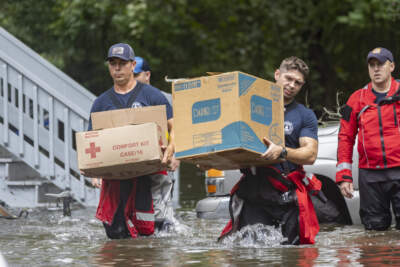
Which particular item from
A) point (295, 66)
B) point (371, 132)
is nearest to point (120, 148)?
point (295, 66)

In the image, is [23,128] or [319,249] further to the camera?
[23,128]

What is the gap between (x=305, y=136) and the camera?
6.72m

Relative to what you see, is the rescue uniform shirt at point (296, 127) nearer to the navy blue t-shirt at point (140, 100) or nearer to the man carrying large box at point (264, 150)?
the man carrying large box at point (264, 150)

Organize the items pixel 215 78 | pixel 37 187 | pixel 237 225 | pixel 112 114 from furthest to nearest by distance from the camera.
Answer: pixel 37 187 < pixel 112 114 < pixel 237 225 < pixel 215 78

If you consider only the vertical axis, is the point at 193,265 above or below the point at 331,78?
below

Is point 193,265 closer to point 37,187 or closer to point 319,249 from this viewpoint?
point 319,249

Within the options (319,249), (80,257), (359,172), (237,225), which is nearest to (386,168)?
(359,172)

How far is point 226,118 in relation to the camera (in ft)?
20.7

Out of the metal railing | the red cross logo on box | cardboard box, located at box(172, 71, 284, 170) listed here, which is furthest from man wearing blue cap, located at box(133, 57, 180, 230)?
the metal railing

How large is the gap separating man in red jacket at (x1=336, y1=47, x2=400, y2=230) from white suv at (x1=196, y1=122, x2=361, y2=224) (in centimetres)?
69

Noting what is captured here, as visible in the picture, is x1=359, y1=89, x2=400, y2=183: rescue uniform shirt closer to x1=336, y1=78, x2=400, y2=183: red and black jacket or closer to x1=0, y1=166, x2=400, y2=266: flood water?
x1=336, y1=78, x2=400, y2=183: red and black jacket

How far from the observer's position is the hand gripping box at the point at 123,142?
7.39 meters

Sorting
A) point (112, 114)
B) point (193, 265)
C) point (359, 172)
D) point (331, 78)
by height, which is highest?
point (331, 78)

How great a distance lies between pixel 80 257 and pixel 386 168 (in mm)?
2719
